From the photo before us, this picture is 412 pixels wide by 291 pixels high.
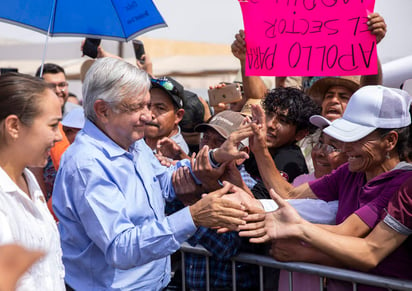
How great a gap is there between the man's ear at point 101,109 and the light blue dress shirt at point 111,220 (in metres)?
0.07

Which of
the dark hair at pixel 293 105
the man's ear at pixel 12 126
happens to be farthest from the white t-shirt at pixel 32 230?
the dark hair at pixel 293 105

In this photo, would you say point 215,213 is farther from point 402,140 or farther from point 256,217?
point 402,140

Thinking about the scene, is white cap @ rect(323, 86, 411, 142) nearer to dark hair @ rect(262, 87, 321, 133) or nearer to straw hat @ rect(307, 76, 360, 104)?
dark hair @ rect(262, 87, 321, 133)

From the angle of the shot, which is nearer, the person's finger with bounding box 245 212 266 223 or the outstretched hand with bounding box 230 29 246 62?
the person's finger with bounding box 245 212 266 223

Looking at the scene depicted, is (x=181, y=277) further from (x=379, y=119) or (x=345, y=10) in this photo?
(x=345, y=10)

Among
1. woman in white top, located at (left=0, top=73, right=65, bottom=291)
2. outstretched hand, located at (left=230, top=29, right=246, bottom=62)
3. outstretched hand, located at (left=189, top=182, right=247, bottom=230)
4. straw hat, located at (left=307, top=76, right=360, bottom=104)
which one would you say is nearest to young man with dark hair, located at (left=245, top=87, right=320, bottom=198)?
outstretched hand, located at (left=230, top=29, right=246, bottom=62)

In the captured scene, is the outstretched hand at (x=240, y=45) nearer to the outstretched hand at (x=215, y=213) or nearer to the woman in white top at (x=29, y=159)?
the outstretched hand at (x=215, y=213)

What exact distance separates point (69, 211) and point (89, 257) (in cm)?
24

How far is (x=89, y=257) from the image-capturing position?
322 cm

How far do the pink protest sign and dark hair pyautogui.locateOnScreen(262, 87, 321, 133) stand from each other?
10.7 inches

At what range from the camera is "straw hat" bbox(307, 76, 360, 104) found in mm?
5082

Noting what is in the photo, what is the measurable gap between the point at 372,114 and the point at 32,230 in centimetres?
175

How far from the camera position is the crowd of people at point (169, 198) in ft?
8.72

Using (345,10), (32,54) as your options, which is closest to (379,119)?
(345,10)
